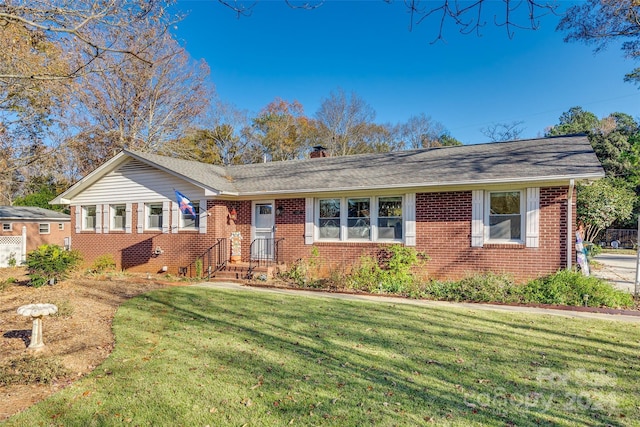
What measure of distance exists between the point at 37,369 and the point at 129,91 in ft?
76.5

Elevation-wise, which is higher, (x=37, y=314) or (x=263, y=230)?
(x=263, y=230)

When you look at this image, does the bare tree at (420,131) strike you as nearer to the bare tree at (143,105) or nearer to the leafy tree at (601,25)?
the bare tree at (143,105)

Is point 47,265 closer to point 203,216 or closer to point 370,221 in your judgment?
point 203,216

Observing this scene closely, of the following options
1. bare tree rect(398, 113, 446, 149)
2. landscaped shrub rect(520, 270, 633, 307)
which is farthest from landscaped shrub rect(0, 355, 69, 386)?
bare tree rect(398, 113, 446, 149)

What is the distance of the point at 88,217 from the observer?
15562mm

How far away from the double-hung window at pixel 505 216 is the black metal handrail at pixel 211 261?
8.32 metres

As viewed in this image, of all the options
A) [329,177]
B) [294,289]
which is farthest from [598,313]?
[329,177]

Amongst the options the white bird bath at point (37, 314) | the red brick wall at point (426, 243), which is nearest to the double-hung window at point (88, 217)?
the red brick wall at point (426, 243)

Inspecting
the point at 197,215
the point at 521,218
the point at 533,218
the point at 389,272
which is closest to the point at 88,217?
the point at 197,215

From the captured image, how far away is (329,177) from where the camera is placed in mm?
12391

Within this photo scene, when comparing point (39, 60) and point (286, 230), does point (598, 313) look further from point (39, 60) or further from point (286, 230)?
point (39, 60)

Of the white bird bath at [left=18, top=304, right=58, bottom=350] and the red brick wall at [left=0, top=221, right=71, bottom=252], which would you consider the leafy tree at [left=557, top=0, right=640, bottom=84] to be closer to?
the white bird bath at [left=18, top=304, right=58, bottom=350]

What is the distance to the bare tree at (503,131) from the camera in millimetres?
29445

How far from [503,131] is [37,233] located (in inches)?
1382
